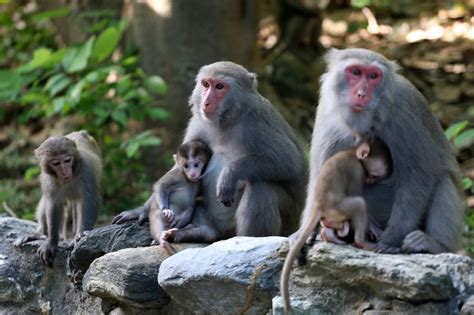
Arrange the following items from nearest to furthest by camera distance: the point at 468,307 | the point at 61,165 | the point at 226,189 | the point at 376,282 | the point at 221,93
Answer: the point at 468,307 < the point at 376,282 < the point at 226,189 < the point at 221,93 < the point at 61,165

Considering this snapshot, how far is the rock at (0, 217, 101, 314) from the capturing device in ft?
23.9

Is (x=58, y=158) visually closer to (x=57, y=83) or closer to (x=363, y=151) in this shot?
(x=57, y=83)

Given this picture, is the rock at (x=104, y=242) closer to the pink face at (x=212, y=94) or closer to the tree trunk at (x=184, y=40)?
the pink face at (x=212, y=94)

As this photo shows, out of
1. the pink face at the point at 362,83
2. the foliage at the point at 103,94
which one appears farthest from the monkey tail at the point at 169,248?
the foliage at the point at 103,94

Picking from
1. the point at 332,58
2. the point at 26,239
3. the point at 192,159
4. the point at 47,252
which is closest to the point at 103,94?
the point at 26,239

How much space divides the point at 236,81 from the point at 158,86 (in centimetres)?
296

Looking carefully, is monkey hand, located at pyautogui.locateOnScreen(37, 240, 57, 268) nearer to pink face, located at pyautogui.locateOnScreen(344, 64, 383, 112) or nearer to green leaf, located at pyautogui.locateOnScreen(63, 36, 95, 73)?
green leaf, located at pyautogui.locateOnScreen(63, 36, 95, 73)

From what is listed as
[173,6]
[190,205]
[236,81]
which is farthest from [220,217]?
[173,6]

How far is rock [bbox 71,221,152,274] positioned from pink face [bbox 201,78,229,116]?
1093 mm

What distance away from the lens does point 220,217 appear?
7004mm

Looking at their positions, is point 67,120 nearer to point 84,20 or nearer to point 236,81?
point 84,20

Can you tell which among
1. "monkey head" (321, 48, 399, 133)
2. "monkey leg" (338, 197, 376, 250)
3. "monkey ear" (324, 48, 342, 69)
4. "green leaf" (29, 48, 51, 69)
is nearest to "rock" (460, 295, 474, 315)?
"monkey leg" (338, 197, 376, 250)

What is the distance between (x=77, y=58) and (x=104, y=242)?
313cm

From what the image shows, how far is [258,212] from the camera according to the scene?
6.56 meters
